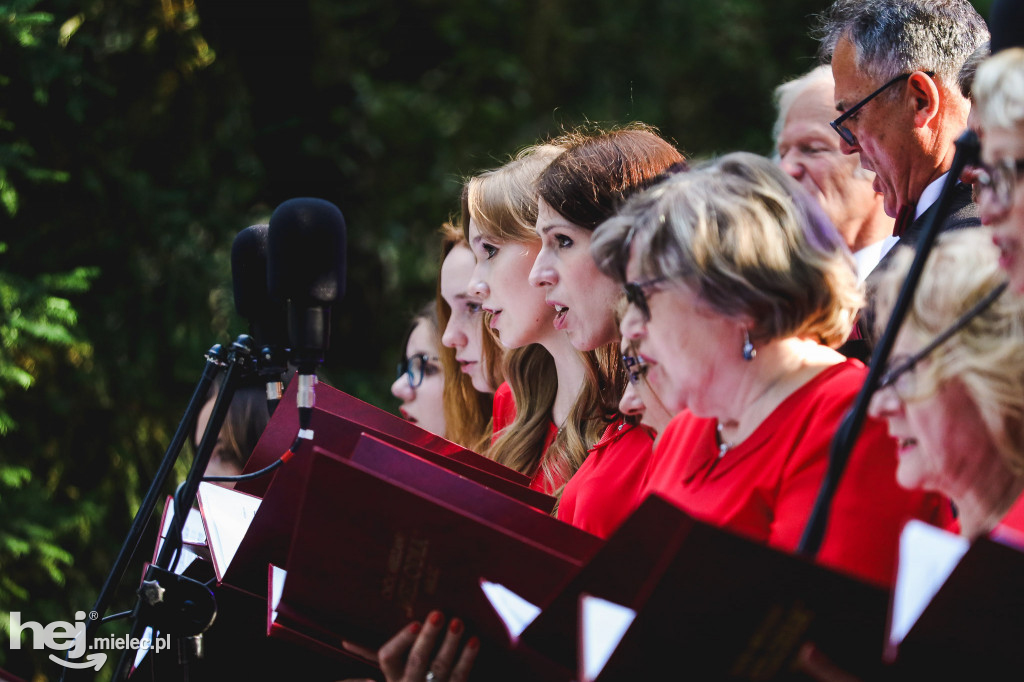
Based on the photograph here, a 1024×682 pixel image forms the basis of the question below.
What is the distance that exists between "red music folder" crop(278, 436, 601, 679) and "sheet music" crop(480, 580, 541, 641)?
11 millimetres

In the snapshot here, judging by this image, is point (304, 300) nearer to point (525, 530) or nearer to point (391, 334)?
point (525, 530)

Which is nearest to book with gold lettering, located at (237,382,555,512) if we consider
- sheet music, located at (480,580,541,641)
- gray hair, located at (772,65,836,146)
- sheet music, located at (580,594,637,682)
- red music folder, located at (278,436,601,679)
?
red music folder, located at (278,436,601,679)

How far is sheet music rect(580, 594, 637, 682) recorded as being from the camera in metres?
1.20

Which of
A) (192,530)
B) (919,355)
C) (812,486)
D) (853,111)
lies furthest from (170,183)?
(919,355)

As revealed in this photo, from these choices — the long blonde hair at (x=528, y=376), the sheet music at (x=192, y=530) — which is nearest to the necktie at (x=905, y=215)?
the long blonde hair at (x=528, y=376)

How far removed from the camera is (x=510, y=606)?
1471 mm

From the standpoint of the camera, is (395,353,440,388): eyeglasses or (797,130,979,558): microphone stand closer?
(797,130,979,558): microphone stand

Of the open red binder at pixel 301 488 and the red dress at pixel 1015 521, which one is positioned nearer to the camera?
the red dress at pixel 1015 521

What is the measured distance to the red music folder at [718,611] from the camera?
1.06 m

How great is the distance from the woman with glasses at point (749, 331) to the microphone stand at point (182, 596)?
2.59ft

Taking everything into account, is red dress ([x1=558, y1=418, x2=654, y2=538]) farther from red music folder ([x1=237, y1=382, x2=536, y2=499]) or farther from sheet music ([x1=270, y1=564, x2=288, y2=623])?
sheet music ([x1=270, y1=564, x2=288, y2=623])

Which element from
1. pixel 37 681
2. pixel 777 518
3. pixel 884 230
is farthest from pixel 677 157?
pixel 37 681

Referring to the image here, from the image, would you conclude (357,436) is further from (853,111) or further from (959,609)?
(853,111)

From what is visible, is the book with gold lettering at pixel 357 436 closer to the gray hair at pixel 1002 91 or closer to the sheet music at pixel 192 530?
the sheet music at pixel 192 530
